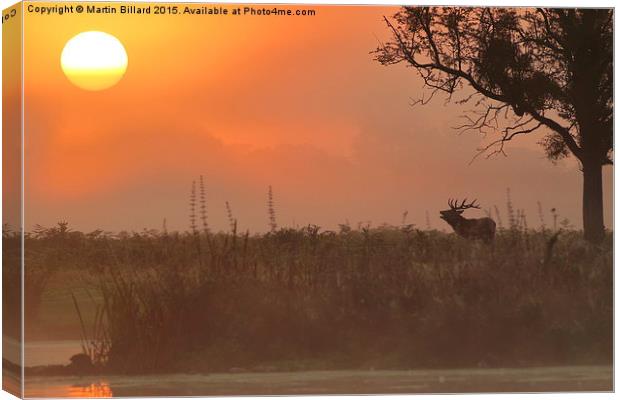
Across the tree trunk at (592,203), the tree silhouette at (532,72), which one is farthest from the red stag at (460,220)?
the tree trunk at (592,203)

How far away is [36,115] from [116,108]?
2.31 feet

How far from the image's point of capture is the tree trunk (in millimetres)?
13430

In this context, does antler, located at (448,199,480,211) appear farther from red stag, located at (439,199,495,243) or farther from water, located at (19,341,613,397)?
water, located at (19,341,613,397)

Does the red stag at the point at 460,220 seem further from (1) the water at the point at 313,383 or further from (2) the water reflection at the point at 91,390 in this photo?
(2) the water reflection at the point at 91,390

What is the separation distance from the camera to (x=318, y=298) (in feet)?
42.4

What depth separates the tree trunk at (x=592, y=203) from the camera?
1343cm

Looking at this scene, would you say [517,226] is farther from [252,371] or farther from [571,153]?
[252,371]

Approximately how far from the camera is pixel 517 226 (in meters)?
13.3

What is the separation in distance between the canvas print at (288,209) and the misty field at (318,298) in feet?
0.06

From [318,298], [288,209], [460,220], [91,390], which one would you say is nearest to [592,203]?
[460,220]

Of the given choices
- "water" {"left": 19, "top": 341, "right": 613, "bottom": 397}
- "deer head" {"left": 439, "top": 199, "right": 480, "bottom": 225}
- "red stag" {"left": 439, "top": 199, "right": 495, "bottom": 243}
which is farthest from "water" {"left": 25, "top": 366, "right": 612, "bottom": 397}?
"deer head" {"left": 439, "top": 199, "right": 480, "bottom": 225}

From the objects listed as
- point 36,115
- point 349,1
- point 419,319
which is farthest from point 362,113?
point 36,115

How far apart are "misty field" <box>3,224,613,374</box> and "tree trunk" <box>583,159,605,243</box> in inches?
5.3

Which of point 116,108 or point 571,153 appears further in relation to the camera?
point 571,153
